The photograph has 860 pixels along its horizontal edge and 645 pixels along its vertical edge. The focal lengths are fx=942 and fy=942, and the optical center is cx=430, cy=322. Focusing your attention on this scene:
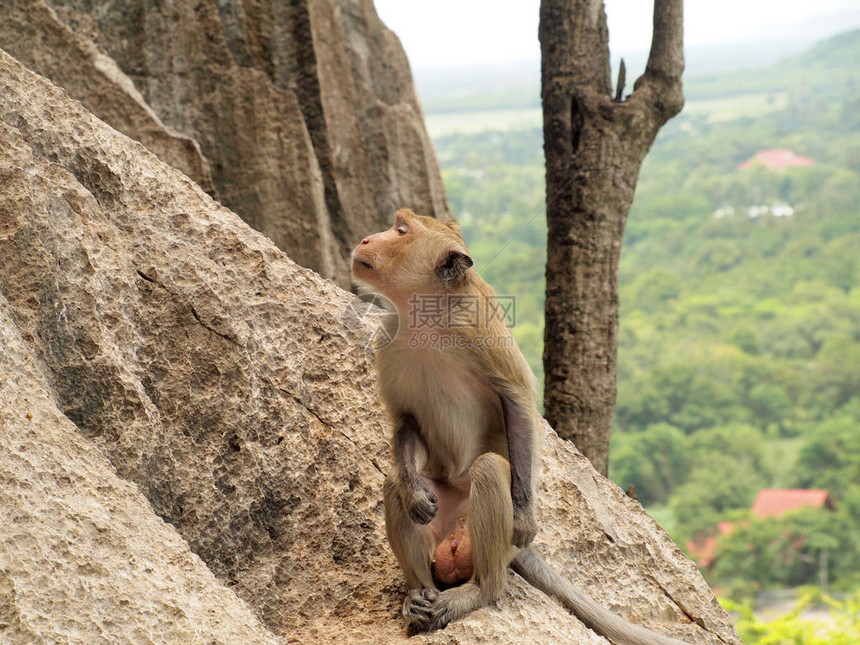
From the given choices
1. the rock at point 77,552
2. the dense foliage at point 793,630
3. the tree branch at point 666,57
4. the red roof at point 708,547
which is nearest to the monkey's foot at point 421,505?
the rock at point 77,552

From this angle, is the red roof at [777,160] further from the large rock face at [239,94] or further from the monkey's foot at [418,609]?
the monkey's foot at [418,609]

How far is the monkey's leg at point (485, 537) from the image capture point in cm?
344

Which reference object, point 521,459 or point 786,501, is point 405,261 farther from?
point 786,501

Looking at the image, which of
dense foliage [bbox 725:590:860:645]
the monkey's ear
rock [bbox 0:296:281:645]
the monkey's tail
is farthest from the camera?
dense foliage [bbox 725:590:860:645]

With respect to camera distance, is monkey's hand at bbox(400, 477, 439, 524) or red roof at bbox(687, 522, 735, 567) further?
red roof at bbox(687, 522, 735, 567)

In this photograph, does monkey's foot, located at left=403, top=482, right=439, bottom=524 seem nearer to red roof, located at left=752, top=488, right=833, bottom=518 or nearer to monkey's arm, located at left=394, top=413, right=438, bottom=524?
monkey's arm, located at left=394, top=413, right=438, bottom=524

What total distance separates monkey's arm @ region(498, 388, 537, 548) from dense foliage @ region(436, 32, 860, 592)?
12464mm

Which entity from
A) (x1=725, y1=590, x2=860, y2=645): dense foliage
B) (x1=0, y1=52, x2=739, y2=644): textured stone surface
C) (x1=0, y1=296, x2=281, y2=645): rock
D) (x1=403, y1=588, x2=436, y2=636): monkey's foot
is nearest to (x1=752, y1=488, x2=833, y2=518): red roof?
(x1=725, y1=590, x2=860, y2=645): dense foliage

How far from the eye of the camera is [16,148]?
3.42 m

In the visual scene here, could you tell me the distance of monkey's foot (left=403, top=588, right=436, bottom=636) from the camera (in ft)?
11.3

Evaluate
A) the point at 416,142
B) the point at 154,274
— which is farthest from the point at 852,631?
the point at 154,274

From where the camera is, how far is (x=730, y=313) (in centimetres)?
2973

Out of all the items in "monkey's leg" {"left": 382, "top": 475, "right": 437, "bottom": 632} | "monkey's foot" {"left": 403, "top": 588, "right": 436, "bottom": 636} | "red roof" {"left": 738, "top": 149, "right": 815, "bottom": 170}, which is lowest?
"red roof" {"left": 738, "top": 149, "right": 815, "bottom": 170}

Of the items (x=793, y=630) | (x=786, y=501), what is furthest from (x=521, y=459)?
(x=786, y=501)
